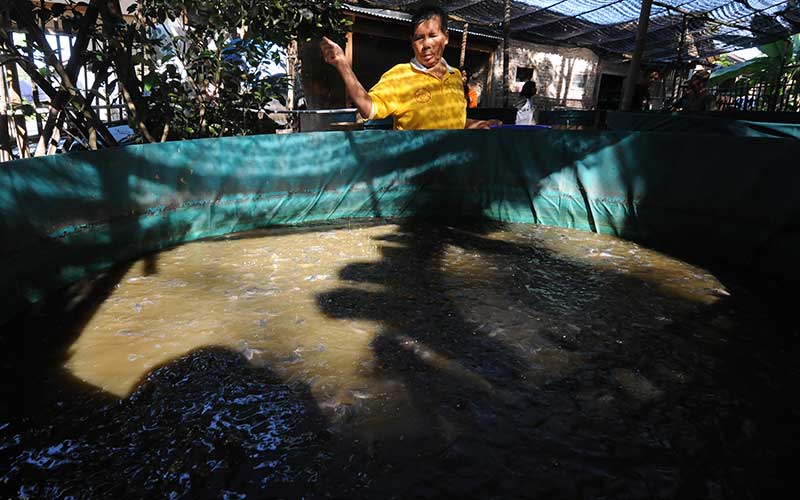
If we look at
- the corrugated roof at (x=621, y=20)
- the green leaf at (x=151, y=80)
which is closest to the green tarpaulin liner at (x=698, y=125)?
the corrugated roof at (x=621, y=20)

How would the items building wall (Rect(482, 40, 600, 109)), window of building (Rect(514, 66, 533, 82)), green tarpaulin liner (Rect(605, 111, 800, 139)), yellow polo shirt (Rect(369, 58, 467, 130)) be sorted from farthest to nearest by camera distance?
window of building (Rect(514, 66, 533, 82))
building wall (Rect(482, 40, 600, 109))
green tarpaulin liner (Rect(605, 111, 800, 139))
yellow polo shirt (Rect(369, 58, 467, 130))

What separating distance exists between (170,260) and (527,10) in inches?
495

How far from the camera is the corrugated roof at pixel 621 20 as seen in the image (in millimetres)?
12430

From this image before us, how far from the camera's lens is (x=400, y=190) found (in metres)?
5.32

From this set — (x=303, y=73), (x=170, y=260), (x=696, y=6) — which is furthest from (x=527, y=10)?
(x=170, y=260)

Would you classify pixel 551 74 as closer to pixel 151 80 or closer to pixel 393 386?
pixel 151 80

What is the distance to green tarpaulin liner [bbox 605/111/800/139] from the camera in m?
5.64

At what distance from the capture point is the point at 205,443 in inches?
74.2

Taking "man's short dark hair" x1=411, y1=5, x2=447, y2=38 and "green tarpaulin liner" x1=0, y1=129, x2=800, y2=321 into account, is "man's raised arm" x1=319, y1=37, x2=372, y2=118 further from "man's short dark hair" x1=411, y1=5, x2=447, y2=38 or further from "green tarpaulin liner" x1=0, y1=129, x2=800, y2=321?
"green tarpaulin liner" x1=0, y1=129, x2=800, y2=321

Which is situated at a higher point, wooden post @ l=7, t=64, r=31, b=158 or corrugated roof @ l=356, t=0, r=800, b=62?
corrugated roof @ l=356, t=0, r=800, b=62

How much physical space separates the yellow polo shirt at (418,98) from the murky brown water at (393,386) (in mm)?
1503

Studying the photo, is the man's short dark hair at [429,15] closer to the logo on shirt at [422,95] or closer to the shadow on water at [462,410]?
the logo on shirt at [422,95]

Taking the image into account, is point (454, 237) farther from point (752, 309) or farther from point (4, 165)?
point (4, 165)

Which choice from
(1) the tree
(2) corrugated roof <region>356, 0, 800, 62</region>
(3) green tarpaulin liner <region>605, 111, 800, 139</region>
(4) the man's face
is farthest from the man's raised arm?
(2) corrugated roof <region>356, 0, 800, 62</region>
